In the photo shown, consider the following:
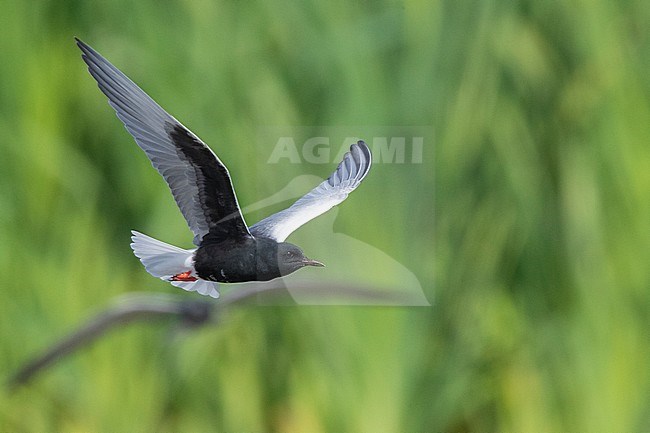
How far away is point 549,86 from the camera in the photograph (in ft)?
2.37

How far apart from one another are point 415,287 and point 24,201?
31cm

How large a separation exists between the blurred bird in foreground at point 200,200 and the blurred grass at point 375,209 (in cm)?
22

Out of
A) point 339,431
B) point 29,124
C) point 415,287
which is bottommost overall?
point 339,431

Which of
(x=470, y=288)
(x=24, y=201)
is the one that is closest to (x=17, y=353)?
(x=24, y=201)

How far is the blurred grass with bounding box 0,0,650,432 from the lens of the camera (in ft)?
2.34

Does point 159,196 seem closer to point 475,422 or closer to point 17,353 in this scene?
point 17,353

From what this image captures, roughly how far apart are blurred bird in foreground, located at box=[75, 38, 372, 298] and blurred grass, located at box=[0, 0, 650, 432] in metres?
0.22

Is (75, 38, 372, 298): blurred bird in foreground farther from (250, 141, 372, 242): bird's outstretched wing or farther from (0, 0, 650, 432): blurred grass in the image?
(0, 0, 650, 432): blurred grass

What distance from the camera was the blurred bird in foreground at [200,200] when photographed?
0.46m
